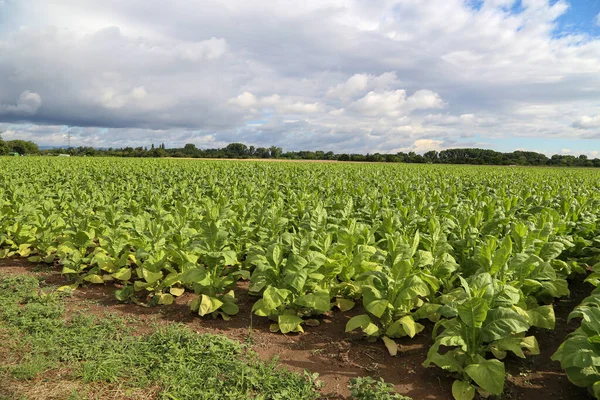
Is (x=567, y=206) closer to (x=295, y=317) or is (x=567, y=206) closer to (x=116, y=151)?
(x=295, y=317)

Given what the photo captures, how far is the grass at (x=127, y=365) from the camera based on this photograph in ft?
11.4

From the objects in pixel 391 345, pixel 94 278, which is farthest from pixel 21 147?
pixel 391 345

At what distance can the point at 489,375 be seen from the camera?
10.6ft

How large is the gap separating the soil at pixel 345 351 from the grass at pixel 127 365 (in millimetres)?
282

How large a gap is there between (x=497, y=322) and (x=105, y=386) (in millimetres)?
3663

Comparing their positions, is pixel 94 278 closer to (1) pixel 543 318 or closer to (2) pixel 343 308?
(2) pixel 343 308

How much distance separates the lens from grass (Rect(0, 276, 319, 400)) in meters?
3.46

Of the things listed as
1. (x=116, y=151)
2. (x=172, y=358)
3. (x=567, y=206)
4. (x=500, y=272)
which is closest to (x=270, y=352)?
(x=172, y=358)

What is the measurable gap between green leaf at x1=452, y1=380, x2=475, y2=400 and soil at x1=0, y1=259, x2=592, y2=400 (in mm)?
168

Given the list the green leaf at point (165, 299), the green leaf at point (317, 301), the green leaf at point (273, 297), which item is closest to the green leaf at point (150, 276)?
the green leaf at point (165, 299)

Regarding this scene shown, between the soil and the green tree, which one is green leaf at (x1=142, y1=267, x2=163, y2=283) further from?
the green tree

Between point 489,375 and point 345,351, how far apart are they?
1554 millimetres

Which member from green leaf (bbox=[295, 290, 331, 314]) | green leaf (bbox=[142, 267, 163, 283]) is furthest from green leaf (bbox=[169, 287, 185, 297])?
green leaf (bbox=[295, 290, 331, 314])

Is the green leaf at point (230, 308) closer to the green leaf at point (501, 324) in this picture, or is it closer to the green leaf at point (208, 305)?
the green leaf at point (208, 305)
